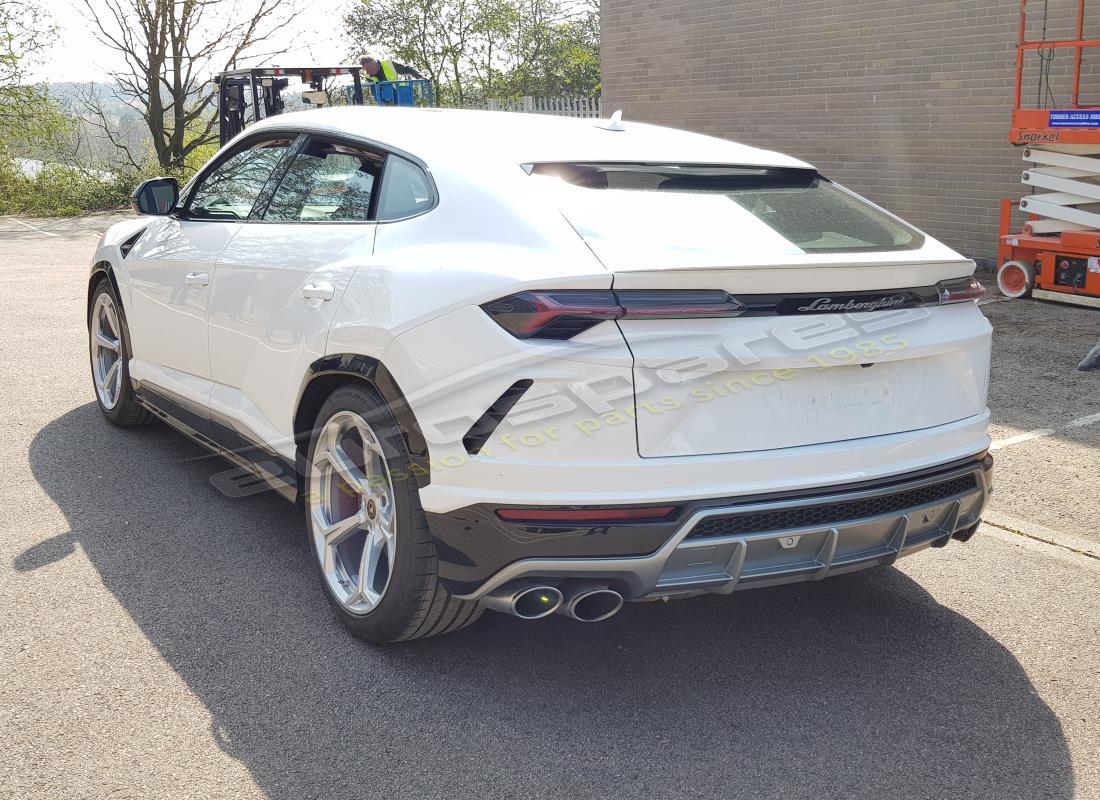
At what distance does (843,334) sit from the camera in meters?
3.00

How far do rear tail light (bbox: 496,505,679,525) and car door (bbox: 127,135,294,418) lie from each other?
217cm

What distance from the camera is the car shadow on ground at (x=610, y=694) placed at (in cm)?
281

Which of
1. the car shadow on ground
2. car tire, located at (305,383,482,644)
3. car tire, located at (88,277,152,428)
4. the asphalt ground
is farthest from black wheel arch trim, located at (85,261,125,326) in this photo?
car tire, located at (305,383,482,644)

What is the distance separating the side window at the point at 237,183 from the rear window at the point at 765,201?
1.63m

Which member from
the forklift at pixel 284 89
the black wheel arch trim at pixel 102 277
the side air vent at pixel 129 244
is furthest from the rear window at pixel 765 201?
the forklift at pixel 284 89

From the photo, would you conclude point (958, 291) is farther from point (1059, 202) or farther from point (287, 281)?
point (1059, 202)

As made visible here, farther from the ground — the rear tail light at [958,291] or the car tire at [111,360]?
the rear tail light at [958,291]

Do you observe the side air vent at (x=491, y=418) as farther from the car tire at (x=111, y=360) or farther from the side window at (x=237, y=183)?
the car tire at (x=111, y=360)

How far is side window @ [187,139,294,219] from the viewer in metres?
4.45

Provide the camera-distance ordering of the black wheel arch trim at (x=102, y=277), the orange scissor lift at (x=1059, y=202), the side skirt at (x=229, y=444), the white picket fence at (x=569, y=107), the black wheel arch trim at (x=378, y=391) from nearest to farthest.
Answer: the black wheel arch trim at (x=378, y=391) < the side skirt at (x=229, y=444) < the black wheel arch trim at (x=102, y=277) < the orange scissor lift at (x=1059, y=202) < the white picket fence at (x=569, y=107)

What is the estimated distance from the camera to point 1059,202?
929cm

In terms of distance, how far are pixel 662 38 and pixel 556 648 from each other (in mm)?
13277

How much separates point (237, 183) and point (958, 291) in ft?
9.96

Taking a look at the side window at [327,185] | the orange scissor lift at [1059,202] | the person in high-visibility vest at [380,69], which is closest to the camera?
the side window at [327,185]
